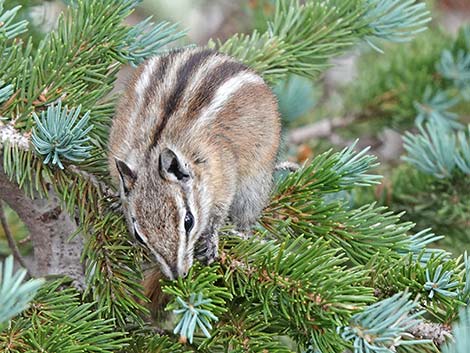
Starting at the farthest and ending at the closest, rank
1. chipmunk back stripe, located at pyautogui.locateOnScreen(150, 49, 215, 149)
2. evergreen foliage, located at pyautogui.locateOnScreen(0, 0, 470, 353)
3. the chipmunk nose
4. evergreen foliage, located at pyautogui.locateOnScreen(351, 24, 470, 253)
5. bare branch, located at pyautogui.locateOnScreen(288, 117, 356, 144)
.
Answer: bare branch, located at pyautogui.locateOnScreen(288, 117, 356, 144) → evergreen foliage, located at pyautogui.locateOnScreen(351, 24, 470, 253) → chipmunk back stripe, located at pyautogui.locateOnScreen(150, 49, 215, 149) → the chipmunk nose → evergreen foliage, located at pyautogui.locateOnScreen(0, 0, 470, 353)

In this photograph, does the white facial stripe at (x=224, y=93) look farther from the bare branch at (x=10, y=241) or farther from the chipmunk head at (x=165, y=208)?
the bare branch at (x=10, y=241)

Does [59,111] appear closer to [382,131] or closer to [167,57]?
[167,57]

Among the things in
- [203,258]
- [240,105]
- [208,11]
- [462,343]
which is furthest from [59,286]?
[208,11]

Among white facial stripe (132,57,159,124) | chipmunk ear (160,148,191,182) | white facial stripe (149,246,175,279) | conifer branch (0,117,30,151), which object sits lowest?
white facial stripe (149,246,175,279)

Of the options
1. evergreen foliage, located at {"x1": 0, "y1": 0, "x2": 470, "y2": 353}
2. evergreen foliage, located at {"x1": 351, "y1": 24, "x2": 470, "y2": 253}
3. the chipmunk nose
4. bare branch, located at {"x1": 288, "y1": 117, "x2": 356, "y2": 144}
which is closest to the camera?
evergreen foliage, located at {"x1": 0, "y1": 0, "x2": 470, "y2": 353}

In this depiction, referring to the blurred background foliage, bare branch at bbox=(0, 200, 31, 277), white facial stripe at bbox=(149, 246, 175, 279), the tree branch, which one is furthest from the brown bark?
the tree branch

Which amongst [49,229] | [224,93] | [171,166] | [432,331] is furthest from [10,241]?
[432,331]

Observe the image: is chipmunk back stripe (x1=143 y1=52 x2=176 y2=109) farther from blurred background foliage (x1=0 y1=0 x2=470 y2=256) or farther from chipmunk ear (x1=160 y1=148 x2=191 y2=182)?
blurred background foliage (x1=0 y1=0 x2=470 y2=256)
